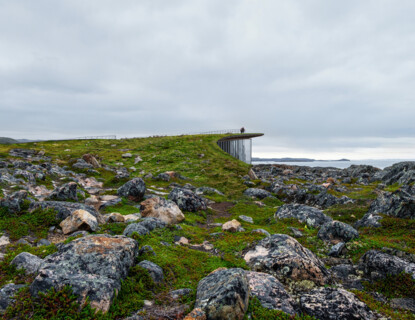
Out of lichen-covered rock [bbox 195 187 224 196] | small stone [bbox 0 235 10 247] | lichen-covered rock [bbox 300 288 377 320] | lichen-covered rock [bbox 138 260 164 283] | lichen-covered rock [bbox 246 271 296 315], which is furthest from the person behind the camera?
lichen-covered rock [bbox 195 187 224 196]

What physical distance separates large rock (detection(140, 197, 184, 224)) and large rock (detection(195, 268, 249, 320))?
800cm

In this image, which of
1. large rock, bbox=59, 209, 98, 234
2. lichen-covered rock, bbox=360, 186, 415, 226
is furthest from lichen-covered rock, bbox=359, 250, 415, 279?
large rock, bbox=59, 209, 98, 234

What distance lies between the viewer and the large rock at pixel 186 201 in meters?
18.0

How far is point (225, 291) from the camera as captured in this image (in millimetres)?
5605

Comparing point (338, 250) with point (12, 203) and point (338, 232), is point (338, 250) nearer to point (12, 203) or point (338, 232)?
point (338, 232)

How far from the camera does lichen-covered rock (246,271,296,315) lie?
6156 mm

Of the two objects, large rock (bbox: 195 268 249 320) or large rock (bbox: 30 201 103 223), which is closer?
large rock (bbox: 195 268 249 320)

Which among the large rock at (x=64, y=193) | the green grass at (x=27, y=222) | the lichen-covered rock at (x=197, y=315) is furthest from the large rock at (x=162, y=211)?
the lichen-covered rock at (x=197, y=315)

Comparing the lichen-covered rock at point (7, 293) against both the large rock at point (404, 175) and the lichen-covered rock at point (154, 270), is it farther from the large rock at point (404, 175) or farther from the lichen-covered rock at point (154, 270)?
the large rock at point (404, 175)

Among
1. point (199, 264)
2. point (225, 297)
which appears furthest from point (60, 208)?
point (225, 297)

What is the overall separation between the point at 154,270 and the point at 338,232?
9.16m

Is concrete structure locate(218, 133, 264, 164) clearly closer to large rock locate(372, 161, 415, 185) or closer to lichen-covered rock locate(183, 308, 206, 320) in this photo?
large rock locate(372, 161, 415, 185)

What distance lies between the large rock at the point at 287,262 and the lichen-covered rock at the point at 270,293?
2.04 feet

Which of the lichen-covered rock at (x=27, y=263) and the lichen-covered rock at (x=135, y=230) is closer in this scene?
the lichen-covered rock at (x=27, y=263)
